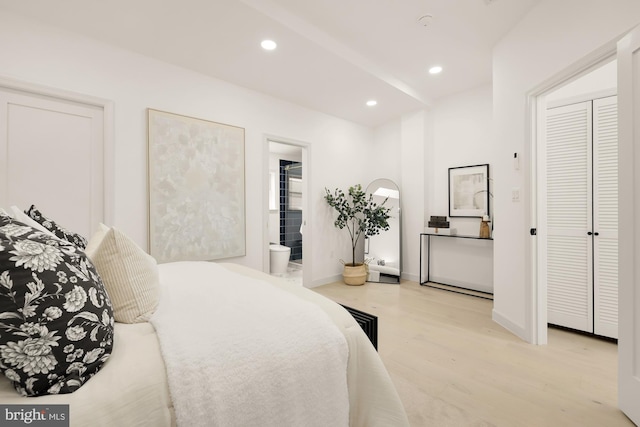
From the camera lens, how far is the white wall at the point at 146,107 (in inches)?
88.1

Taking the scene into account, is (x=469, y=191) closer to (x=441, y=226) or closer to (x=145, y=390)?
(x=441, y=226)

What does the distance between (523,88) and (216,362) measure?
9.75ft

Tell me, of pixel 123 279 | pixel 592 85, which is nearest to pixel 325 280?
pixel 123 279

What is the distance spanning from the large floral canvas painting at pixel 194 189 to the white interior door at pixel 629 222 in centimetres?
309

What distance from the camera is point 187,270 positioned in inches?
72.2

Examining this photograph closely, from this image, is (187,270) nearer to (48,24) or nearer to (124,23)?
(124,23)

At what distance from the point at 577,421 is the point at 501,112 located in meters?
2.44

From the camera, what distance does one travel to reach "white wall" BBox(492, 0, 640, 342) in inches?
70.4

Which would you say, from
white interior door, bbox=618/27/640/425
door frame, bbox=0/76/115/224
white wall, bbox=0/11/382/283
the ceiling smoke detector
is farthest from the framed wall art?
door frame, bbox=0/76/115/224

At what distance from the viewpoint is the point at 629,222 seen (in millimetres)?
1498

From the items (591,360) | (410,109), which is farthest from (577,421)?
(410,109)

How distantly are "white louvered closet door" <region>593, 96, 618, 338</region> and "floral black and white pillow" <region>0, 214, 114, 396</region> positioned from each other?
3280mm

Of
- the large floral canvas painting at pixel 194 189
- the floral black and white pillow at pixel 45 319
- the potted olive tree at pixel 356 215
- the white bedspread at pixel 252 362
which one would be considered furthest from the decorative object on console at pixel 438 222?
the floral black and white pillow at pixel 45 319

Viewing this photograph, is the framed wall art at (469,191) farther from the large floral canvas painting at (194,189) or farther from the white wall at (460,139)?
the large floral canvas painting at (194,189)
